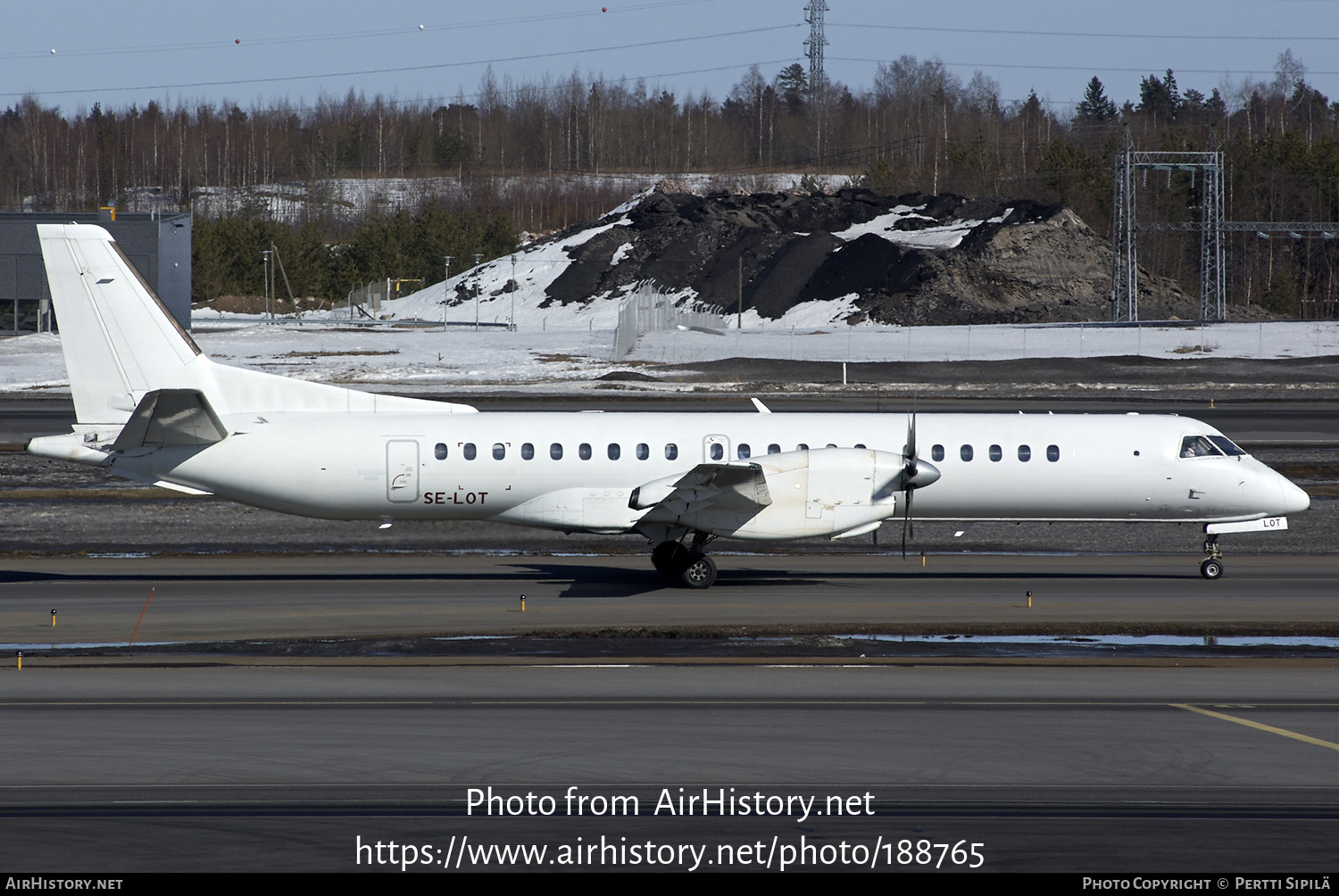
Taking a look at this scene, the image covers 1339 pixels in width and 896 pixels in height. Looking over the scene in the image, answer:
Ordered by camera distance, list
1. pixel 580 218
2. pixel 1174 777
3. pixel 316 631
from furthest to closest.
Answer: pixel 580 218 → pixel 316 631 → pixel 1174 777

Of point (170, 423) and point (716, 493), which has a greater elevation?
point (170, 423)

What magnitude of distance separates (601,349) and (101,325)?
1901 inches

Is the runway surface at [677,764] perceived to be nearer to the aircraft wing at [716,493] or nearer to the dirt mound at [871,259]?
the aircraft wing at [716,493]

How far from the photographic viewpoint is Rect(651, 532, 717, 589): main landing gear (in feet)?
70.3

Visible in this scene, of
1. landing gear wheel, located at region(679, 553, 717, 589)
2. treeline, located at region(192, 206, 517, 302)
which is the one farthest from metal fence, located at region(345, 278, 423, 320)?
landing gear wheel, located at region(679, 553, 717, 589)

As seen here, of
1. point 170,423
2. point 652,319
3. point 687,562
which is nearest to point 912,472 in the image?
point 687,562

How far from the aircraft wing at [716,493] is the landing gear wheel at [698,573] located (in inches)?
48.4

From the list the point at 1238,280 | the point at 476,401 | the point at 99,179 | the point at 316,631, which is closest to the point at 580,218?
the point at 99,179

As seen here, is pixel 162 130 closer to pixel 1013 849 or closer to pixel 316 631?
pixel 316 631

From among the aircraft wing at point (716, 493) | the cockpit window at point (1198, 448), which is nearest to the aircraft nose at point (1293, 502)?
the cockpit window at point (1198, 448)

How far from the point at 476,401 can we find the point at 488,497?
26.1m

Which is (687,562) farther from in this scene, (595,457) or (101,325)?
(101,325)

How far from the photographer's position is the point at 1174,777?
10.9 m

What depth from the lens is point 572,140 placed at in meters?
175
